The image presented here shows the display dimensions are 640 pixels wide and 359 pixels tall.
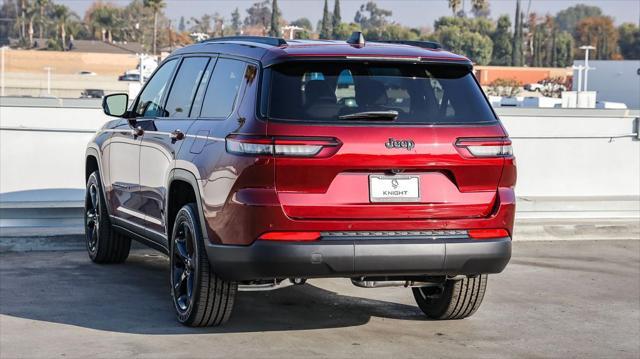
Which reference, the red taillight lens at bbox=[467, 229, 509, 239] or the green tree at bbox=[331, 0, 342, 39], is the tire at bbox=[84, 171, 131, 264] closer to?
the red taillight lens at bbox=[467, 229, 509, 239]

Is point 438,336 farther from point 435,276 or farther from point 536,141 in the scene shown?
point 536,141

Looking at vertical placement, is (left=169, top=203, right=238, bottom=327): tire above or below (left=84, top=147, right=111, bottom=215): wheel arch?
below

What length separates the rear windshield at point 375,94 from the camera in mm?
6969

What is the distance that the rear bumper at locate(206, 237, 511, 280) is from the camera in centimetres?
682

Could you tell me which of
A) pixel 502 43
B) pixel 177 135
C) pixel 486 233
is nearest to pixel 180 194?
pixel 177 135

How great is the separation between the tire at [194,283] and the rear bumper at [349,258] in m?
0.25

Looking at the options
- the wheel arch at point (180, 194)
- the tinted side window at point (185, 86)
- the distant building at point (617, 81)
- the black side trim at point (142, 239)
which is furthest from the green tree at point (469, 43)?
the wheel arch at point (180, 194)

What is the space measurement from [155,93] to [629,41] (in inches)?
6740

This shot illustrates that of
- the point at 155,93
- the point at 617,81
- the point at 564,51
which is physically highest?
the point at 155,93

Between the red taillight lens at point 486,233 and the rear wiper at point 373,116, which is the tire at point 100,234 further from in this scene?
the red taillight lens at point 486,233

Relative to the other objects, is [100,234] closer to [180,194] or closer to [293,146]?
[180,194]

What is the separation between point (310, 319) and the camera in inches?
321

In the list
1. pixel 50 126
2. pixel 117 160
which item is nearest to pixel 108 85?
pixel 50 126

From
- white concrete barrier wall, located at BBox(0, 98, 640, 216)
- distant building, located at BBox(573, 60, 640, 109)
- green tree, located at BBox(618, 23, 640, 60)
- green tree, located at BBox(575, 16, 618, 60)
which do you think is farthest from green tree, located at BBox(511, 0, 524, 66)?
white concrete barrier wall, located at BBox(0, 98, 640, 216)
